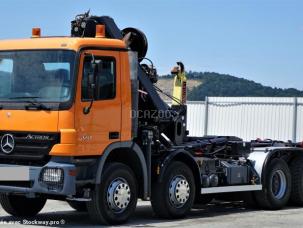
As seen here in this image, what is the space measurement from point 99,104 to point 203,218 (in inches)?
129

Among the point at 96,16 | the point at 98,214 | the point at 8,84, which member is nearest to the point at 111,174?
the point at 98,214

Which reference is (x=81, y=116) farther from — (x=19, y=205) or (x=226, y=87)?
(x=226, y=87)

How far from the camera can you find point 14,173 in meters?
10.8

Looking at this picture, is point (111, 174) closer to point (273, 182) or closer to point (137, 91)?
point (137, 91)

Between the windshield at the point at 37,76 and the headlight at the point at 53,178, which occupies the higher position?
the windshield at the point at 37,76

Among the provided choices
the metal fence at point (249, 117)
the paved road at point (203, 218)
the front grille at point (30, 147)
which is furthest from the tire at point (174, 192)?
the metal fence at point (249, 117)

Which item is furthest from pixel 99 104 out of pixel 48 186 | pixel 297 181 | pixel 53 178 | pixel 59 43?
pixel 297 181

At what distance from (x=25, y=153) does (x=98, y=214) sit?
4.85 feet

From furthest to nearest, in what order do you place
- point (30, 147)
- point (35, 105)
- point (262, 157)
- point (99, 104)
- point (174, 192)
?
1. point (262, 157)
2. point (174, 192)
3. point (99, 104)
4. point (30, 147)
5. point (35, 105)

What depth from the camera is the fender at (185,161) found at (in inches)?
474

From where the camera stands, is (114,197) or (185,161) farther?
(185,161)

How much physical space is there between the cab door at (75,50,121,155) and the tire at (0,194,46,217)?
7.30ft

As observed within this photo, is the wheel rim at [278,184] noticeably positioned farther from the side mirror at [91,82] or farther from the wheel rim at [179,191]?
the side mirror at [91,82]

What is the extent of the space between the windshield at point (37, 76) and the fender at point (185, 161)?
2435 millimetres
